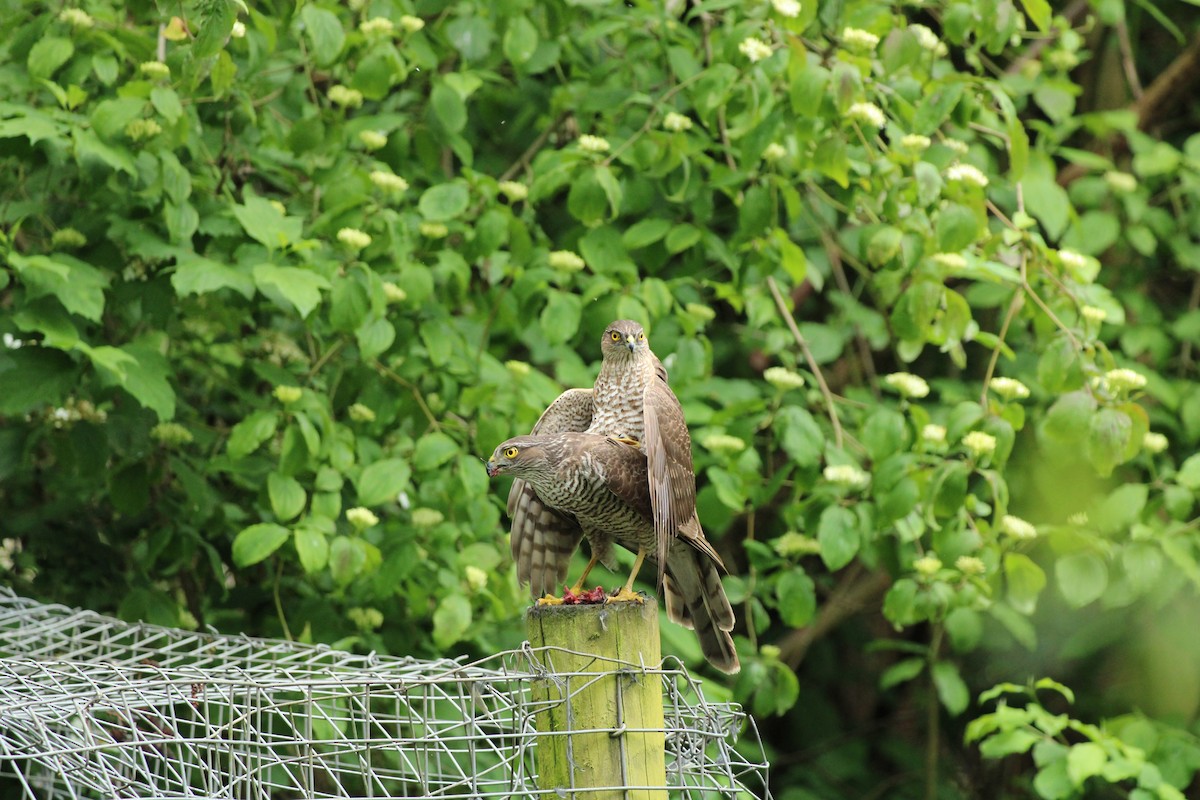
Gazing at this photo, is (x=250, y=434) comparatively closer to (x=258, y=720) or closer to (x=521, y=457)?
(x=521, y=457)

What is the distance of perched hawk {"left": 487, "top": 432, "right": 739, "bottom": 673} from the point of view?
2930 millimetres

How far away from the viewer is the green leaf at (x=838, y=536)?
399 centimetres

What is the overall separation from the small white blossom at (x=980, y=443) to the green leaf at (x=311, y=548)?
1839 mm

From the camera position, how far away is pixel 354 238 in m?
3.74

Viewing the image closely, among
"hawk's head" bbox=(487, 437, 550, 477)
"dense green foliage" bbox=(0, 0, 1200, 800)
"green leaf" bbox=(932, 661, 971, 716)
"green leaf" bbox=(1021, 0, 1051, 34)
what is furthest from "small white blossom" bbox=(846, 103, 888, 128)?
"green leaf" bbox=(932, 661, 971, 716)

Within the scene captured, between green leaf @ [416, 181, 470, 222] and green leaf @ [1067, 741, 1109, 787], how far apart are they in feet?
8.92

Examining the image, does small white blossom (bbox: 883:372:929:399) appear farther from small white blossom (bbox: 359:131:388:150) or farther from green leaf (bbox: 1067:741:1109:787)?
small white blossom (bbox: 359:131:388:150)

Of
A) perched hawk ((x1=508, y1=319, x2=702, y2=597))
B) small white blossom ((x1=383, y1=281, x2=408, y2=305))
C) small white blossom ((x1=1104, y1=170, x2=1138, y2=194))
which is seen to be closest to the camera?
→ perched hawk ((x1=508, y1=319, x2=702, y2=597))

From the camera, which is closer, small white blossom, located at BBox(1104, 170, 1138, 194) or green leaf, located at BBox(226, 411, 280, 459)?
green leaf, located at BBox(226, 411, 280, 459)

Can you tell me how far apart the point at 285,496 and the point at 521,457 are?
107 cm

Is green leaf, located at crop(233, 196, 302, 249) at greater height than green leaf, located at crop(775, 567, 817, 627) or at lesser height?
greater

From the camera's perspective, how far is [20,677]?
9.15 feet

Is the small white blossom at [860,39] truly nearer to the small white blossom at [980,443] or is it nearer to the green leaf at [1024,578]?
the small white blossom at [980,443]

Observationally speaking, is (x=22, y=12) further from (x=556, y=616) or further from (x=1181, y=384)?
(x=1181, y=384)
